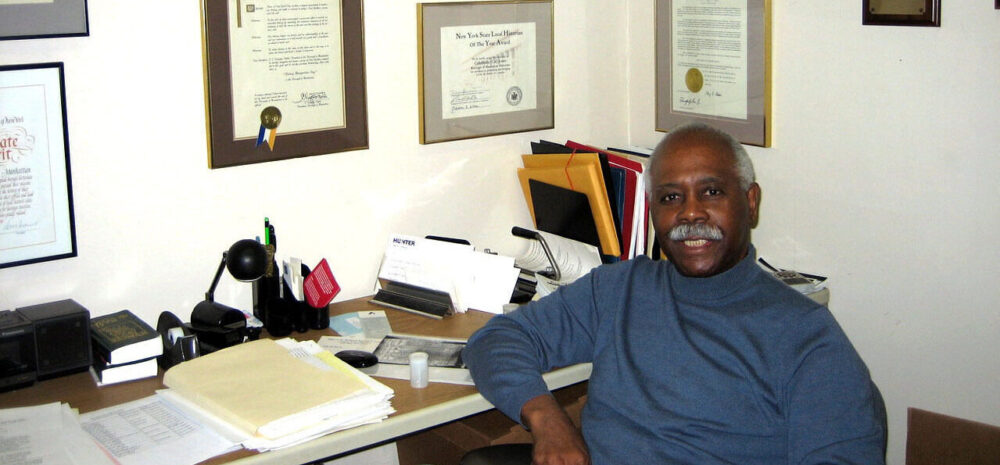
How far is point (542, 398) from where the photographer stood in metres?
1.95

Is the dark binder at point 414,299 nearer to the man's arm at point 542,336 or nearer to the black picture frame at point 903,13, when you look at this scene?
the man's arm at point 542,336

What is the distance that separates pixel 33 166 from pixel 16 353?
1.33ft

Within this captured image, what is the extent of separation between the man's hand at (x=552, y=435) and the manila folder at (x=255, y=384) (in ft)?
1.09

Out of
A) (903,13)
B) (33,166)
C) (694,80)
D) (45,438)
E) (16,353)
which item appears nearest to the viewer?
(45,438)

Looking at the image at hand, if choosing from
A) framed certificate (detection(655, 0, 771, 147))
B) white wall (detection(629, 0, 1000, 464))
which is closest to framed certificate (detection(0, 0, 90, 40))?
framed certificate (detection(655, 0, 771, 147))

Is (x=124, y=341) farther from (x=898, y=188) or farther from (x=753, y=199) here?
(x=898, y=188)

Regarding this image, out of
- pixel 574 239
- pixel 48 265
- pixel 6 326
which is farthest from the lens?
pixel 574 239

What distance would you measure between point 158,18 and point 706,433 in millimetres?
1504

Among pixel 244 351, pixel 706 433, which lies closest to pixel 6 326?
pixel 244 351

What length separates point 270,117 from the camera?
8.16 feet

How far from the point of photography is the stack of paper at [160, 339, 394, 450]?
6.01ft

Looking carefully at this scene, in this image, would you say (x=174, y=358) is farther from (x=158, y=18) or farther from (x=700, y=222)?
(x=700, y=222)

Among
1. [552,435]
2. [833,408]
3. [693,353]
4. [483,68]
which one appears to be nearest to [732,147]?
[693,353]

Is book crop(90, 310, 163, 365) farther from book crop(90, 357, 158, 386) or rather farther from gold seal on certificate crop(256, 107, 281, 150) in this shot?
gold seal on certificate crop(256, 107, 281, 150)
